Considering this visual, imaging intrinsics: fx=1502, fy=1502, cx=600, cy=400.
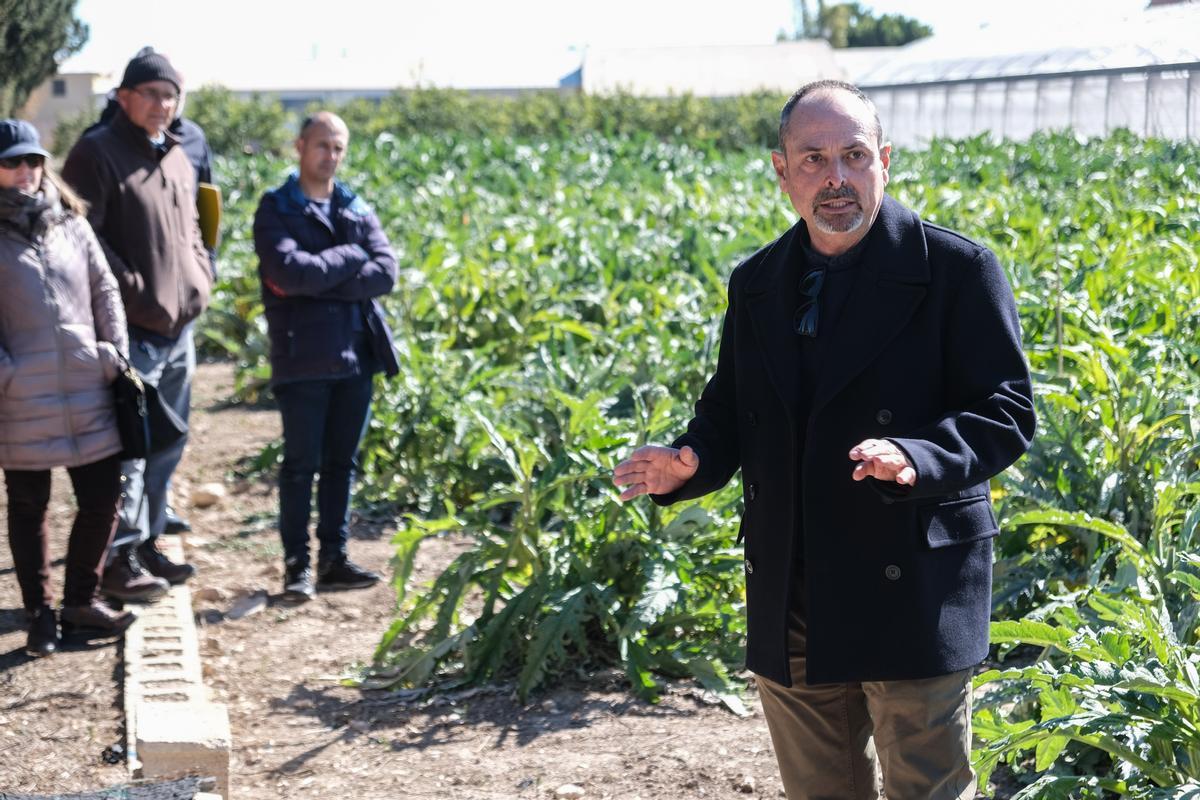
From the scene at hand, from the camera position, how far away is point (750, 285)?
2855 mm

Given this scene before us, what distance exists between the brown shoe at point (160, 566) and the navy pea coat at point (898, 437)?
373 cm

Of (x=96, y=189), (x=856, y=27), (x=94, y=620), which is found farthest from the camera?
(x=856, y=27)

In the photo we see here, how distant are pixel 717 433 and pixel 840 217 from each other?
1.71 ft

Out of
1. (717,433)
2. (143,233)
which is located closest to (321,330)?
(143,233)

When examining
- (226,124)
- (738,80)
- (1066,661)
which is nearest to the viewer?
(1066,661)

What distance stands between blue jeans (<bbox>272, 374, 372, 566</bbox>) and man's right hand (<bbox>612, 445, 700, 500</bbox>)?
2.99m

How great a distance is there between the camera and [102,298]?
500 centimetres

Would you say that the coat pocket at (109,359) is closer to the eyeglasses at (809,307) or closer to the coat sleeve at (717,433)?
the coat sleeve at (717,433)

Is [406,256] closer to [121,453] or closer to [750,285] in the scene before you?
[121,453]

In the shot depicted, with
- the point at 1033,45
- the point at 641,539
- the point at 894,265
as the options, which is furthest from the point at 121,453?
the point at 1033,45

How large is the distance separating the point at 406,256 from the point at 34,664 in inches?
212

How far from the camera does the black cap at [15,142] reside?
4.69 metres

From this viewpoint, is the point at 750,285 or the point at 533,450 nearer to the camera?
the point at 750,285

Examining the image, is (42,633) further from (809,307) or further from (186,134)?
(809,307)
